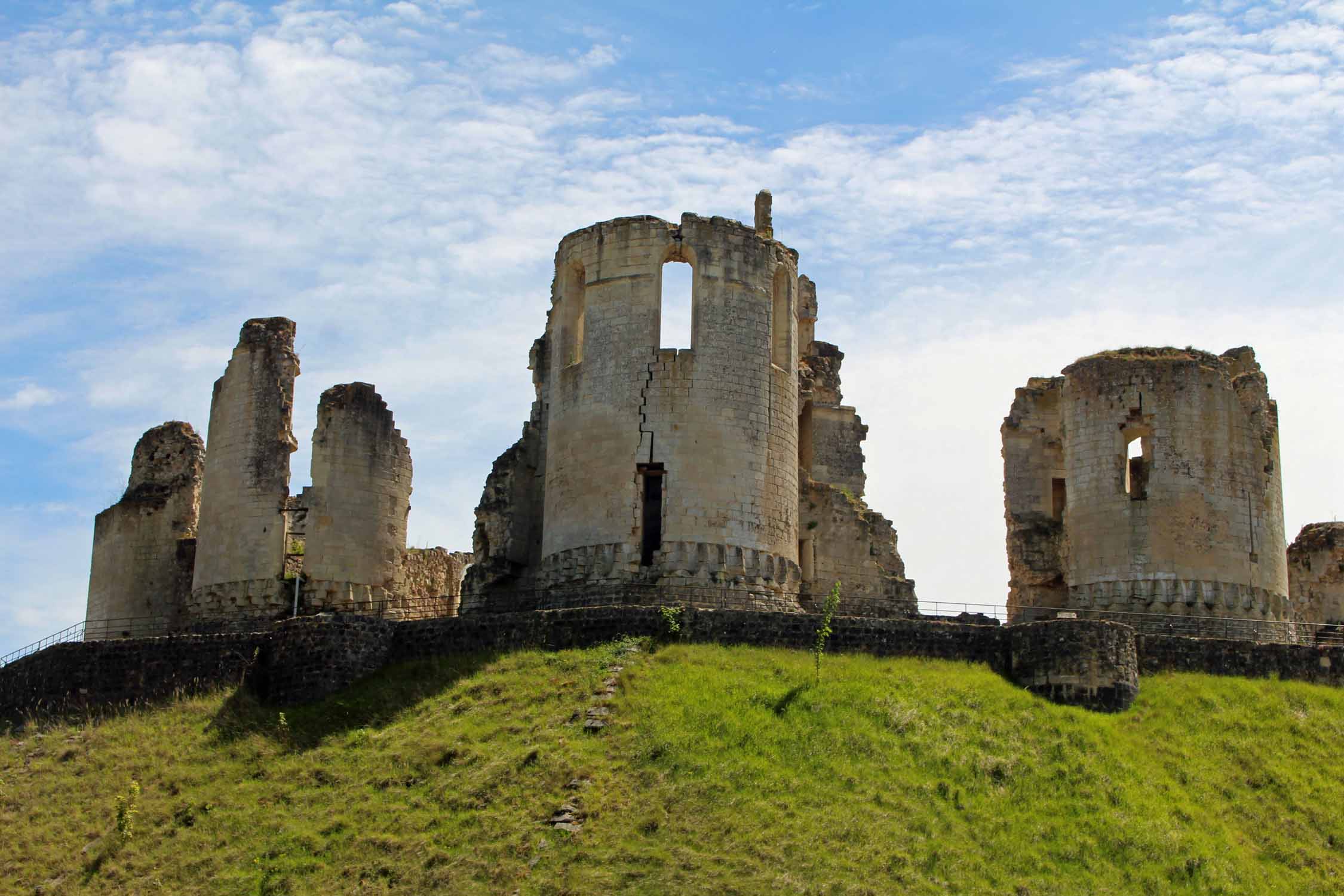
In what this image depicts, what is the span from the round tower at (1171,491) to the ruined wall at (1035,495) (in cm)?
75

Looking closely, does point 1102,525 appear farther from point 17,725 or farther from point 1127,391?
point 17,725

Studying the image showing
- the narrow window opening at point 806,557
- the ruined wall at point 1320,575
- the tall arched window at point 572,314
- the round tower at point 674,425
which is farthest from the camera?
the ruined wall at point 1320,575

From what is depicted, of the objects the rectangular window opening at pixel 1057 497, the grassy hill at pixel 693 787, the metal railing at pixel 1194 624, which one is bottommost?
the grassy hill at pixel 693 787

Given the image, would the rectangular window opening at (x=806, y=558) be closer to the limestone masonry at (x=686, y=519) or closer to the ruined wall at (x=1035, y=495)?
the limestone masonry at (x=686, y=519)

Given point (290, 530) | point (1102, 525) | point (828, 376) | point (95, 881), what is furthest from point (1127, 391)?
point (95, 881)

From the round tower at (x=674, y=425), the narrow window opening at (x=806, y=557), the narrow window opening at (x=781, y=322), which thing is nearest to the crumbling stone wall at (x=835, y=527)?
the narrow window opening at (x=806, y=557)

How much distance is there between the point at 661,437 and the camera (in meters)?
39.1

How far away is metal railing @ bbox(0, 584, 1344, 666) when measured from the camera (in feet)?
126

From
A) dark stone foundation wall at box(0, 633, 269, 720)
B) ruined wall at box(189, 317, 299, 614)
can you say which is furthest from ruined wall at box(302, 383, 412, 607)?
dark stone foundation wall at box(0, 633, 269, 720)

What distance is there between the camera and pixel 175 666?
37.9 m

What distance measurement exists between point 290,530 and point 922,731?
15539 mm

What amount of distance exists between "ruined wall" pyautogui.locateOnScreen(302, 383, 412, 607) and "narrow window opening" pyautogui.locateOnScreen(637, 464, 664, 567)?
6653 mm

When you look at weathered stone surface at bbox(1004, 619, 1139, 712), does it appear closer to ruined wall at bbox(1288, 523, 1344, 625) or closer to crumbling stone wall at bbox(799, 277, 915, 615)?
crumbling stone wall at bbox(799, 277, 915, 615)

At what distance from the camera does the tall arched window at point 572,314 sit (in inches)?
1622
